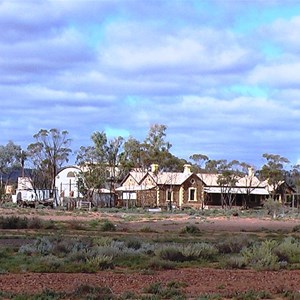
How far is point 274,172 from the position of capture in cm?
9519

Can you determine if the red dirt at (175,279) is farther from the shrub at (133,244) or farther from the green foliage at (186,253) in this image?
the shrub at (133,244)

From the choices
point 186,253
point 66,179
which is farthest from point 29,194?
point 186,253

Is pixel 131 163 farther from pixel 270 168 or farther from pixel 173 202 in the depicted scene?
pixel 270 168

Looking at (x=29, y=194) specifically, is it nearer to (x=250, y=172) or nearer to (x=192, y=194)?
(x=192, y=194)

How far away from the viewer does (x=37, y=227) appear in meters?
40.5

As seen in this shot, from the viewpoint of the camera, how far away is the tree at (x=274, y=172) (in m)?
95.6

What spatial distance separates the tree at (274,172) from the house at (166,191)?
9357 millimetres

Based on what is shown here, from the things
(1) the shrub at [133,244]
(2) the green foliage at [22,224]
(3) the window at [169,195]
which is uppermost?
(3) the window at [169,195]

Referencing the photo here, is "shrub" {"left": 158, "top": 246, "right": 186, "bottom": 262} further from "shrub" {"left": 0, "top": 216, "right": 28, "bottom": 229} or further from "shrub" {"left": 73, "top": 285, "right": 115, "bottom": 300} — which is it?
"shrub" {"left": 0, "top": 216, "right": 28, "bottom": 229}

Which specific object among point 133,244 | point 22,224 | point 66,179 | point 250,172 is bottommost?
point 133,244

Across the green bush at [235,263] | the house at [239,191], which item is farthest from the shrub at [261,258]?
the house at [239,191]

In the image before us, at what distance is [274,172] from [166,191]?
14.5m

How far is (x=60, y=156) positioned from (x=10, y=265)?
8033 cm

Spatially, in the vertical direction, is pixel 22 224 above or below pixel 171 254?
above
